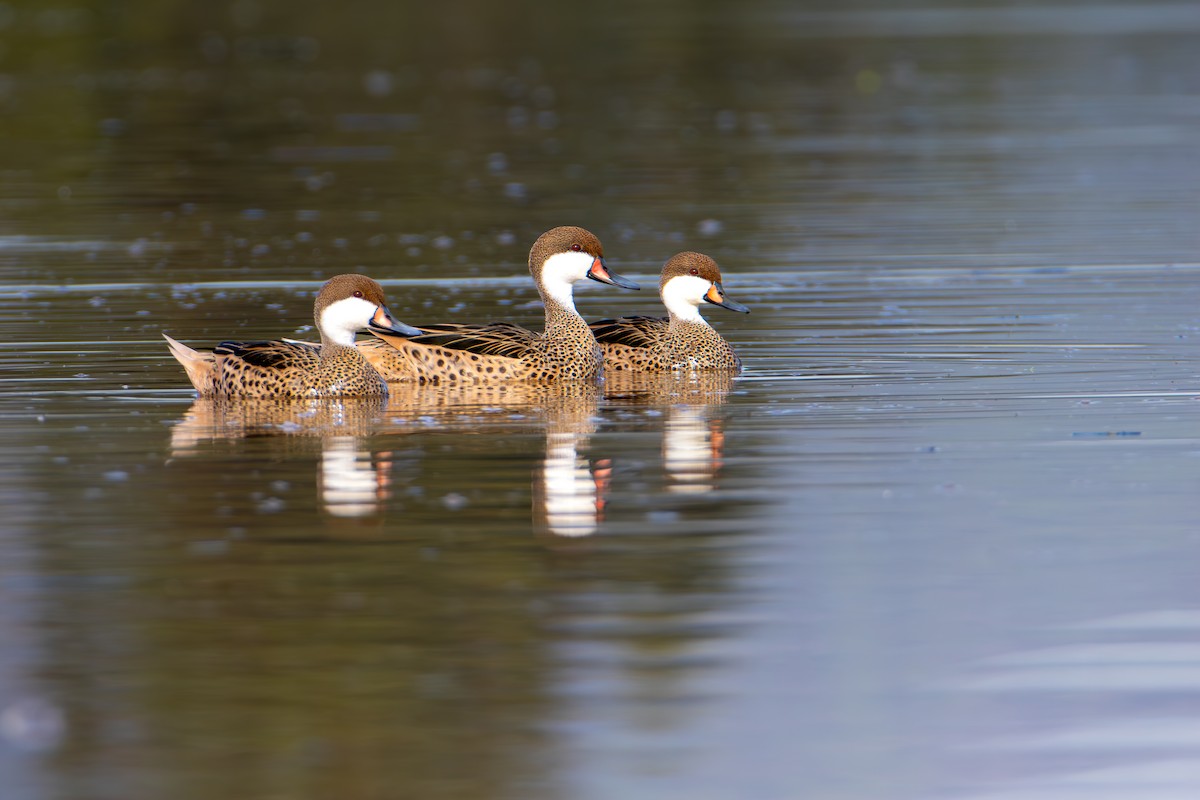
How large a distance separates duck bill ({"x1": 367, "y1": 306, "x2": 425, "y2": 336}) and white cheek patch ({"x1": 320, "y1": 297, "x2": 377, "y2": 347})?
0.04 meters

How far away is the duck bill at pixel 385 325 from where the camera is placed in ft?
45.8

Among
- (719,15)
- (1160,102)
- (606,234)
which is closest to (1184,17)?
(719,15)

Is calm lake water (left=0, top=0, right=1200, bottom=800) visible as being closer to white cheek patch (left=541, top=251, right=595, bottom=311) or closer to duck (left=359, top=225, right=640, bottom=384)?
duck (left=359, top=225, right=640, bottom=384)

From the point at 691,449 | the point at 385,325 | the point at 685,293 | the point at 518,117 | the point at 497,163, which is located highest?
the point at 518,117

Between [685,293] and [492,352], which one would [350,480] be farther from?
[685,293]

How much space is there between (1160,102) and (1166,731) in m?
34.3

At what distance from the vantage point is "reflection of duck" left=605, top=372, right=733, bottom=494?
11.0 meters

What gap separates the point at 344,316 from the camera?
1388cm

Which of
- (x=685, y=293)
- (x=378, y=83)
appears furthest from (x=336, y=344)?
(x=378, y=83)

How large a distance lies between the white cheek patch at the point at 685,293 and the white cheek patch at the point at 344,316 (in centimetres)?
251

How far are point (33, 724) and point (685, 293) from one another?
8.91 m

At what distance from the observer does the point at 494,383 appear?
14.4 metres

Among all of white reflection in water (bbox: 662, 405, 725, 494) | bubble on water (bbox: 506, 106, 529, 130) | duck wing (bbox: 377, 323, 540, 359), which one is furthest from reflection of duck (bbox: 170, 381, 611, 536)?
bubble on water (bbox: 506, 106, 529, 130)

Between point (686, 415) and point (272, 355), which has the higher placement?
point (272, 355)
